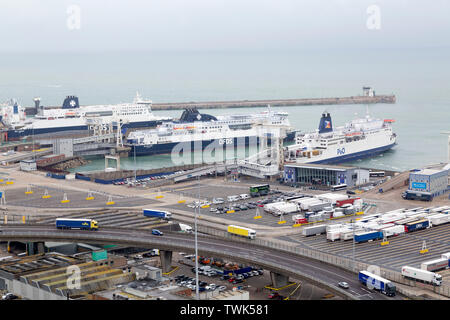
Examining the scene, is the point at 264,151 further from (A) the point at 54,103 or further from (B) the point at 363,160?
(A) the point at 54,103

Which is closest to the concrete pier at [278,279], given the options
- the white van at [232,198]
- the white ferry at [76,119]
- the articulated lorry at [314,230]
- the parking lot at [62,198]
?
the articulated lorry at [314,230]

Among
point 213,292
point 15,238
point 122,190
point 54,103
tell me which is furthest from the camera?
point 54,103

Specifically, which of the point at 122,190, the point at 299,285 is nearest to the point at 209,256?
the point at 299,285

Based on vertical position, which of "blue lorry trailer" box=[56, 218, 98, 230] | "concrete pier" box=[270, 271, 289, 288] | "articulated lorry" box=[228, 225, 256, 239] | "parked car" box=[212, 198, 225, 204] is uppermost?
"blue lorry trailer" box=[56, 218, 98, 230]

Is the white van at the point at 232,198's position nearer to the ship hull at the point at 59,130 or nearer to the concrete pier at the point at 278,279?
the concrete pier at the point at 278,279

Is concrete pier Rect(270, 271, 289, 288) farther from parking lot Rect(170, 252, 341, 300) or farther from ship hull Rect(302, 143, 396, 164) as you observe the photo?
ship hull Rect(302, 143, 396, 164)

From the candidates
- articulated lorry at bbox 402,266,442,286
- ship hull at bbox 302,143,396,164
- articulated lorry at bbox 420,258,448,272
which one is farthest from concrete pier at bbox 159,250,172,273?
ship hull at bbox 302,143,396,164
